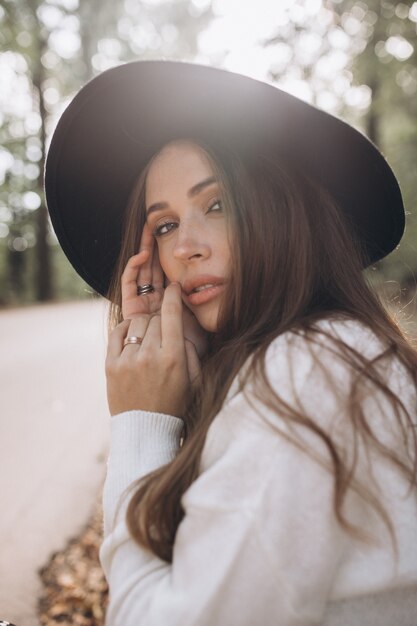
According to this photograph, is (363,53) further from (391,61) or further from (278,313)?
(278,313)

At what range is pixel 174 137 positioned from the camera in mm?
2098

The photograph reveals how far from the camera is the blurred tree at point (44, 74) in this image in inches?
646

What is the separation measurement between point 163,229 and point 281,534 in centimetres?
138

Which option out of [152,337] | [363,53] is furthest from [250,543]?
[363,53]

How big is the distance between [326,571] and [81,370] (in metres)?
7.02

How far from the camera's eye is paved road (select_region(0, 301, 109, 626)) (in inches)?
122

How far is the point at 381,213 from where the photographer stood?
84.6 inches

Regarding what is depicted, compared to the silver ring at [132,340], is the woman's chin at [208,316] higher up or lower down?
higher up

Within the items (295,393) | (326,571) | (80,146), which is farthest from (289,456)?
(80,146)

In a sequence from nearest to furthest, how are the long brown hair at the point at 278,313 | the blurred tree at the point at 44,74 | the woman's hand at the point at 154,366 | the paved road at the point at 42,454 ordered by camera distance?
the long brown hair at the point at 278,313 < the woman's hand at the point at 154,366 < the paved road at the point at 42,454 < the blurred tree at the point at 44,74

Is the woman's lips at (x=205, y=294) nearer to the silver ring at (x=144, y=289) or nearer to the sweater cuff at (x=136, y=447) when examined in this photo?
the silver ring at (x=144, y=289)

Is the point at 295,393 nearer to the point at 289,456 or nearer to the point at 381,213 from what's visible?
the point at 289,456

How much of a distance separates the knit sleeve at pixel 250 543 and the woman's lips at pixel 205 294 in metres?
0.70

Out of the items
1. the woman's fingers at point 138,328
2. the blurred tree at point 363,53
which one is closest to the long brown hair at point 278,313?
the woman's fingers at point 138,328
